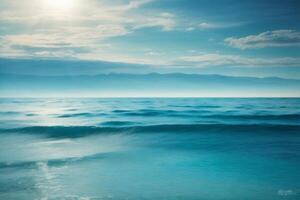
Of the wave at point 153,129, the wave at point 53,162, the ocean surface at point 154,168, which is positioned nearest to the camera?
the ocean surface at point 154,168

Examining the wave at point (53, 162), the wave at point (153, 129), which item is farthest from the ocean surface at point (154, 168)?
the wave at point (153, 129)

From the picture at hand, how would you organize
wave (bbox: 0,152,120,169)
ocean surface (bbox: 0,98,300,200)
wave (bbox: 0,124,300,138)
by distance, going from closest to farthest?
ocean surface (bbox: 0,98,300,200)
wave (bbox: 0,152,120,169)
wave (bbox: 0,124,300,138)

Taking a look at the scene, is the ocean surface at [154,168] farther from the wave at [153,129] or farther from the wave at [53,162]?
the wave at [153,129]

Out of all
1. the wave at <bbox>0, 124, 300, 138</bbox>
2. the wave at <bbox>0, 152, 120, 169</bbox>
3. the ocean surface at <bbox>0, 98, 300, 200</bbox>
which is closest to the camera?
the ocean surface at <bbox>0, 98, 300, 200</bbox>

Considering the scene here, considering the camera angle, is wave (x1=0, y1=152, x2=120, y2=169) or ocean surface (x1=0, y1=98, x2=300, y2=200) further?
wave (x1=0, y1=152, x2=120, y2=169)

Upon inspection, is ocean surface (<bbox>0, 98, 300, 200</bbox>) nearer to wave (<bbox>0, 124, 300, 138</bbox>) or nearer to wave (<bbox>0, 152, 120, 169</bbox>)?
wave (<bbox>0, 152, 120, 169</bbox>)

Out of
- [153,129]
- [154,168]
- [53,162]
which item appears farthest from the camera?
[153,129]

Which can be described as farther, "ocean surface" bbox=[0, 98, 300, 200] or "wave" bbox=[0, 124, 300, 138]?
"wave" bbox=[0, 124, 300, 138]

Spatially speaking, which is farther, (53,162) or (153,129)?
(153,129)

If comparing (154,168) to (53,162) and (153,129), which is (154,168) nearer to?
(53,162)

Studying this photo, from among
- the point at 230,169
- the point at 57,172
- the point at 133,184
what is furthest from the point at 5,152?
the point at 230,169

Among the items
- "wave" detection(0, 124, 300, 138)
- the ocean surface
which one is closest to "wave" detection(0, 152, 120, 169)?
the ocean surface

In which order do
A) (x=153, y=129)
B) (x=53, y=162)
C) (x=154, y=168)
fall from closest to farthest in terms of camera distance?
(x=154, y=168) → (x=53, y=162) → (x=153, y=129)

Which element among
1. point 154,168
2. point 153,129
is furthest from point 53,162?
point 153,129
